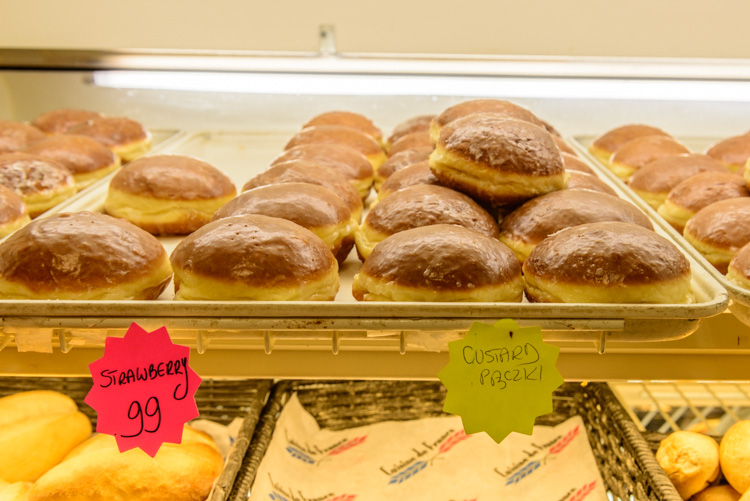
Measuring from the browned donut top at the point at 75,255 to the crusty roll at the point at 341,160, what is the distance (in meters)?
0.67

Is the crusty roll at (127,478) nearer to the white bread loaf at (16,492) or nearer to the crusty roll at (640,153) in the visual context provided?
the white bread loaf at (16,492)

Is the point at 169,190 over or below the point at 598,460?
over

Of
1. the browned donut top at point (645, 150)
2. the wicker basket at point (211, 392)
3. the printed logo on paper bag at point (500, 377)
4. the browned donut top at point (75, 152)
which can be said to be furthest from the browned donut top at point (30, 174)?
the browned donut top at point (645, 150)

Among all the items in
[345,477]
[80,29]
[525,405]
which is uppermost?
[80,29]

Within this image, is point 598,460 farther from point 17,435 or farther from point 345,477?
point 17,435

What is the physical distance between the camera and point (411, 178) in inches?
59.6

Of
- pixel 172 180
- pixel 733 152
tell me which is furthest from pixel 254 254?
pixel 733 152

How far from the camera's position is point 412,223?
1.27 meters

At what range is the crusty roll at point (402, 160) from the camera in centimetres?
175

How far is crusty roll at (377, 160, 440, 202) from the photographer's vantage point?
149 cm

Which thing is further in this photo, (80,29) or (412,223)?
(80,29)

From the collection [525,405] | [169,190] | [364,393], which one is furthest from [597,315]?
[169,190]

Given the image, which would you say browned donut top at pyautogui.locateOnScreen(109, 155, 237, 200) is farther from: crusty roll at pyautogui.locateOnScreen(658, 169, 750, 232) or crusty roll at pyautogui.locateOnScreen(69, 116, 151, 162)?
crusty roll at pyautogui.locateOnScreen(658, 169, 750, 232)

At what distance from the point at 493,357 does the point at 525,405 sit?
0.30ft
